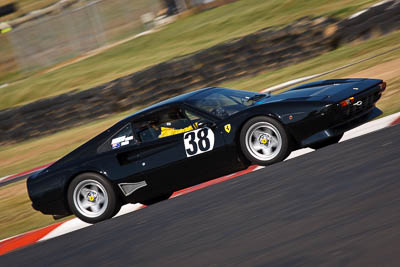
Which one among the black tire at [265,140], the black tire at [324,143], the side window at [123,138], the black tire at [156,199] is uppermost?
the side window at [123,138]

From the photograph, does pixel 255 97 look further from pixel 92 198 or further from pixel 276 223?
pixel 276 223

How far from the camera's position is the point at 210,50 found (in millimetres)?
15141

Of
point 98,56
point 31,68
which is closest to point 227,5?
point 98,56

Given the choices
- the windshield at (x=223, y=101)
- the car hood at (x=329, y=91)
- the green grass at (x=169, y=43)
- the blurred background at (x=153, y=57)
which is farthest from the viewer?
the green grass at (x=169, y=43)

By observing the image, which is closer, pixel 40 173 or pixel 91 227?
pixel 91 227

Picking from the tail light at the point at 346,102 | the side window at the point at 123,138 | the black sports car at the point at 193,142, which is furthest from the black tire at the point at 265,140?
the side window at the point at 123,138

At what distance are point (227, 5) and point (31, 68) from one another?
27.9ft

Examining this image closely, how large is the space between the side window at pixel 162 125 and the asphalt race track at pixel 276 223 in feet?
2.35

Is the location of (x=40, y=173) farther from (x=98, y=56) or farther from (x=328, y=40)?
(x=98, y=56)

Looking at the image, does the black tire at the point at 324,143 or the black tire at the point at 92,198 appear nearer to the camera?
the black tire at the point at 324,143

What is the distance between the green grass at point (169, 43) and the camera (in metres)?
17.6

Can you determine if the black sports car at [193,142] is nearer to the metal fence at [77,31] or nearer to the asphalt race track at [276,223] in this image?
the asphalt race track at [276,223]

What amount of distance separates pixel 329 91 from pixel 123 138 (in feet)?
7.59

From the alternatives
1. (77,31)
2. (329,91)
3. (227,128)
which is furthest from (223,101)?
(77,31)
